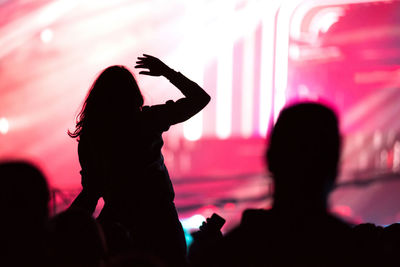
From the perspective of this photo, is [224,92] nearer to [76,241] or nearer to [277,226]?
[76,241]

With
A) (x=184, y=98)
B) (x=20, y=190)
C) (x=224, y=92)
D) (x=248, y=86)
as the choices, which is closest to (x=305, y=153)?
(x=20, y=190)

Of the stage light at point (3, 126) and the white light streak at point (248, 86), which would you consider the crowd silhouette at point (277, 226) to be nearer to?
the white light streak at point (248, 86)

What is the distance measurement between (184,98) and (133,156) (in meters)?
0.27

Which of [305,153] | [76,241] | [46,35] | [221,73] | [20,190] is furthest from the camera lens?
[46,35]

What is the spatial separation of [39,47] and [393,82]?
5204mm

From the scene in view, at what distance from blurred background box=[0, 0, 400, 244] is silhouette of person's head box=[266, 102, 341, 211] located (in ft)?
13.1

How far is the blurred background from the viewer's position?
5.09 metres

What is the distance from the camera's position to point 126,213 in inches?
53.6

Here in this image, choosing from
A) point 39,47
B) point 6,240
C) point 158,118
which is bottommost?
point 6,240

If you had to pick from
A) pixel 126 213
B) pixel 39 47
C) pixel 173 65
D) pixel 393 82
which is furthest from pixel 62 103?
pixel 126 213

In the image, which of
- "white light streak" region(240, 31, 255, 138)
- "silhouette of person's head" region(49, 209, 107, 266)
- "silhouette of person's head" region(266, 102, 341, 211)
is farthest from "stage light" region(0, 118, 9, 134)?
"silhouette of person's head" region(266, 102, 341, 211)

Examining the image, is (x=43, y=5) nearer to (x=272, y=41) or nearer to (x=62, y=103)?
(x=62, y=103)

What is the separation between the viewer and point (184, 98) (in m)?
1.36

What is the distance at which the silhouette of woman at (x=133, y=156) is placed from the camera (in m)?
1.33
